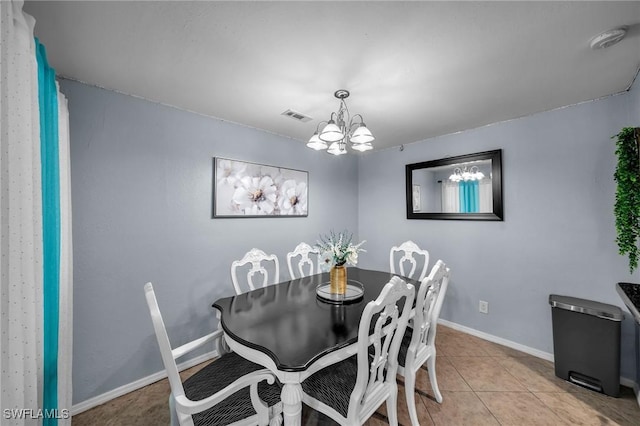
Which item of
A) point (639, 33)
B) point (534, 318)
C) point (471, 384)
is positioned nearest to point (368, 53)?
point (639, 33)

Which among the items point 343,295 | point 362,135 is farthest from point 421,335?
point 362,135

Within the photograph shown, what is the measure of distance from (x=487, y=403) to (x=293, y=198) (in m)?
2.71

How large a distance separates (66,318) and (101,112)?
1530 mm

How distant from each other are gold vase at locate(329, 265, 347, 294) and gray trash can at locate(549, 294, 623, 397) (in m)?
1.92

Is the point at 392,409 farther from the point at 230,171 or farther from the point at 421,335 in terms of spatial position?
the point at 230,171

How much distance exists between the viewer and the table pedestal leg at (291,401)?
1.10m

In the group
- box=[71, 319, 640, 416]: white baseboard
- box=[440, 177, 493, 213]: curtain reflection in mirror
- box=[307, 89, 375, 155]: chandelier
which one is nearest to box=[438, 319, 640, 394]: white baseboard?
box=[71, 319, 640, 416]: white baseboard

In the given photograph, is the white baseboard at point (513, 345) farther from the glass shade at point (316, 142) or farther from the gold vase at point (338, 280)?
the glass shade at point (316, 142)

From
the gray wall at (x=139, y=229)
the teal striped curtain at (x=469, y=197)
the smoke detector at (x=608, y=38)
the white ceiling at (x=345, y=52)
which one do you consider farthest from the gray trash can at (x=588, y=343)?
the gray wall at (x=139, y=229)

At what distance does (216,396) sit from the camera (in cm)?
108

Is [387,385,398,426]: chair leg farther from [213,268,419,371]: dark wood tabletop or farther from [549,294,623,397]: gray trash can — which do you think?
[549,294,623,397]: gray trash can

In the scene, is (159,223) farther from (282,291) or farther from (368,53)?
(368,53)

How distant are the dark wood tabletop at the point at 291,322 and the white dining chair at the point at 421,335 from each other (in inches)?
14.9

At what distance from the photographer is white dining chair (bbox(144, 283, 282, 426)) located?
1.09 metres
